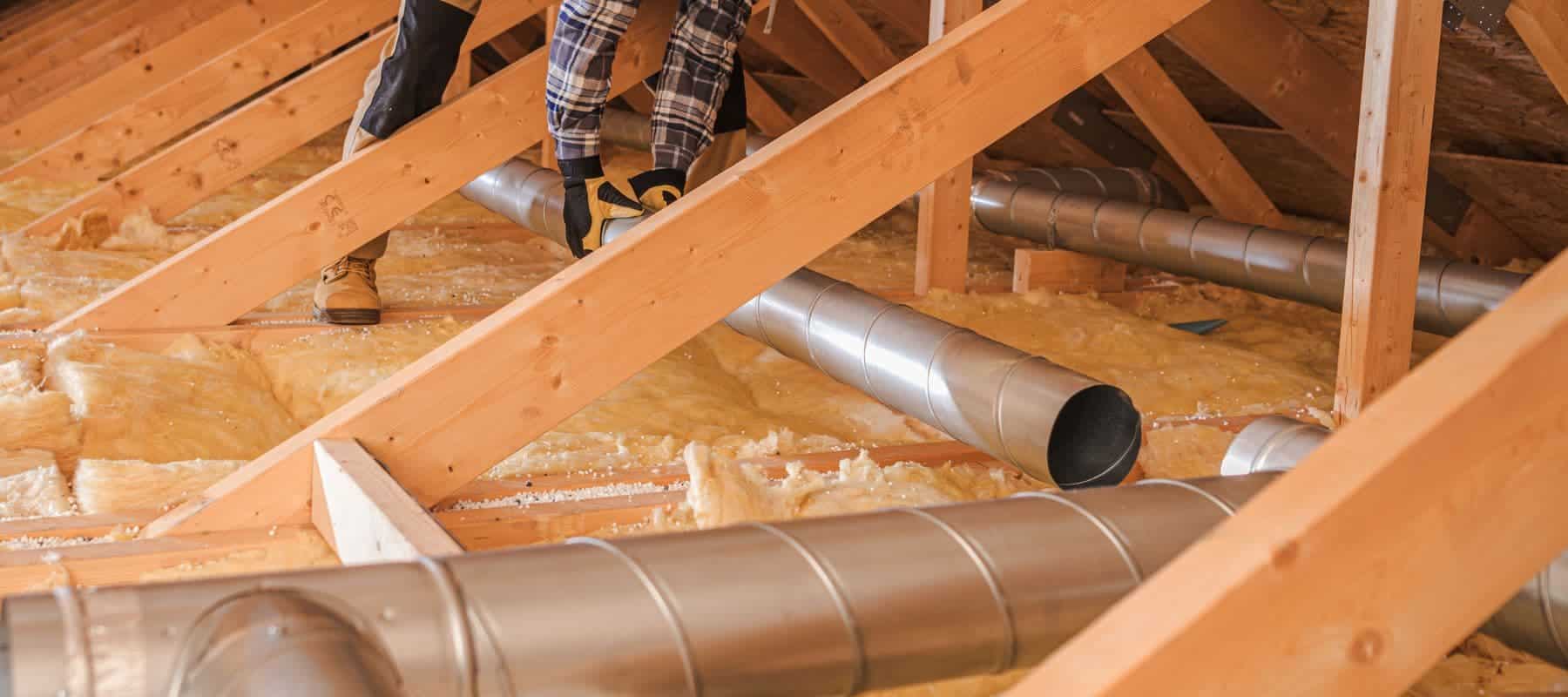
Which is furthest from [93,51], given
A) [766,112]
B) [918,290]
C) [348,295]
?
[918,290]

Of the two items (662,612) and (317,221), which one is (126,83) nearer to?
(317,221)

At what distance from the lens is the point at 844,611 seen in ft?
3.43

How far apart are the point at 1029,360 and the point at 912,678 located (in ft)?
2.76

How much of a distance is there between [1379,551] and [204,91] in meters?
3.82

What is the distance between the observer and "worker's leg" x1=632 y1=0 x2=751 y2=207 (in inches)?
101

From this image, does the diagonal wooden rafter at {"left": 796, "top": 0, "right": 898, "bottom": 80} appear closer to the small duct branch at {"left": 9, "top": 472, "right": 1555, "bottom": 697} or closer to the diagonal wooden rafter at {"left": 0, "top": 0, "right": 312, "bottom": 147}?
the diagonal wooden rafter at {"left": 0, "top": 0, "right": 312, "bottom": 147}

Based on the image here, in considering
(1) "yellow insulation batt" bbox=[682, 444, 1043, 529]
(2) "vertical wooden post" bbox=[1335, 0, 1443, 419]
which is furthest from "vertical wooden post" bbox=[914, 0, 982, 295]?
(1) "yellow insulation batt" bbox=[682, 444, 1043, 529]

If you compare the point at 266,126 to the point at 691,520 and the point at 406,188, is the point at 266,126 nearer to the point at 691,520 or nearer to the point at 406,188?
the point at 406,188

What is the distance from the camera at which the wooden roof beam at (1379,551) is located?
0.79 m

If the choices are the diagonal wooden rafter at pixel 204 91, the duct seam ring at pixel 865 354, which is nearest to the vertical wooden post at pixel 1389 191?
the duct seam ring at pixel 865 354

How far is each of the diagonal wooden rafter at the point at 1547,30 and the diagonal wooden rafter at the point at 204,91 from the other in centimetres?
302

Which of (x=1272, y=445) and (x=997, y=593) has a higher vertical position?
(x=997, y=593)

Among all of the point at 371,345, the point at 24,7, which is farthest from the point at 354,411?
the point at 24,7

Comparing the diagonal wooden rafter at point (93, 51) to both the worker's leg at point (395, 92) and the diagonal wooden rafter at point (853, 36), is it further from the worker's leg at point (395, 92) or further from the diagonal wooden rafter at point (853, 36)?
the worker's leg at point (395, 92)
